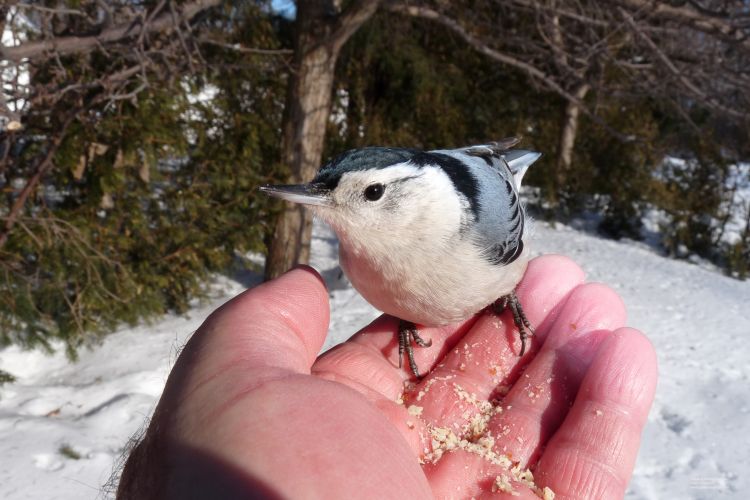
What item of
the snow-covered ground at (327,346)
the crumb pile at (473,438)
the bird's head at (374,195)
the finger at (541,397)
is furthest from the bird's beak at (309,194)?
the snow-covered ground at (327,346)

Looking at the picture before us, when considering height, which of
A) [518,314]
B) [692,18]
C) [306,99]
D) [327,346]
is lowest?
[327,346]

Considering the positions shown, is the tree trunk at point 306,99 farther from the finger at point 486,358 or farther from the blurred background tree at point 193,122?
the finger at point 486,358

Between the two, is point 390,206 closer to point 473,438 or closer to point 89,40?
point 473,438

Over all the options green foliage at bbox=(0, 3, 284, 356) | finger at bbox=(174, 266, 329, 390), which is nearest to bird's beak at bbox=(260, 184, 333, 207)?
finger at bbox=(174, 266, 329, 390)

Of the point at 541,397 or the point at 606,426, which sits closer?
the point at 606,426

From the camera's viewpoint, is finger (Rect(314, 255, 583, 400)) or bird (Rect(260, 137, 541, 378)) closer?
bird (Rect(260, 137, 541, 378))

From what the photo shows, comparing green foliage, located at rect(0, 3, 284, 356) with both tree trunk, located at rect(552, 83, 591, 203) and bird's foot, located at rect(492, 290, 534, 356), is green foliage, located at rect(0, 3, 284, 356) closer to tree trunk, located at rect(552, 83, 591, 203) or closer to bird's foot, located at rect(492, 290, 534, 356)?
bird's foot, located at rect(492, 290, 534, 356)

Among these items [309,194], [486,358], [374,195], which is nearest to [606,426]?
[486,358]

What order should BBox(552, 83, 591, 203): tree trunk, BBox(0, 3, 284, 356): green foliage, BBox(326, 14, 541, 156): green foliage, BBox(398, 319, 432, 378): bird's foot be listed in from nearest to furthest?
BBox(398, 319, 432, 378): bird's foot
BBox(0, 3, 284, 356): green foliage
BBox(326, 14, 541, 156): green foliage
BBox(552, 83, 591, 203): tree trunk
